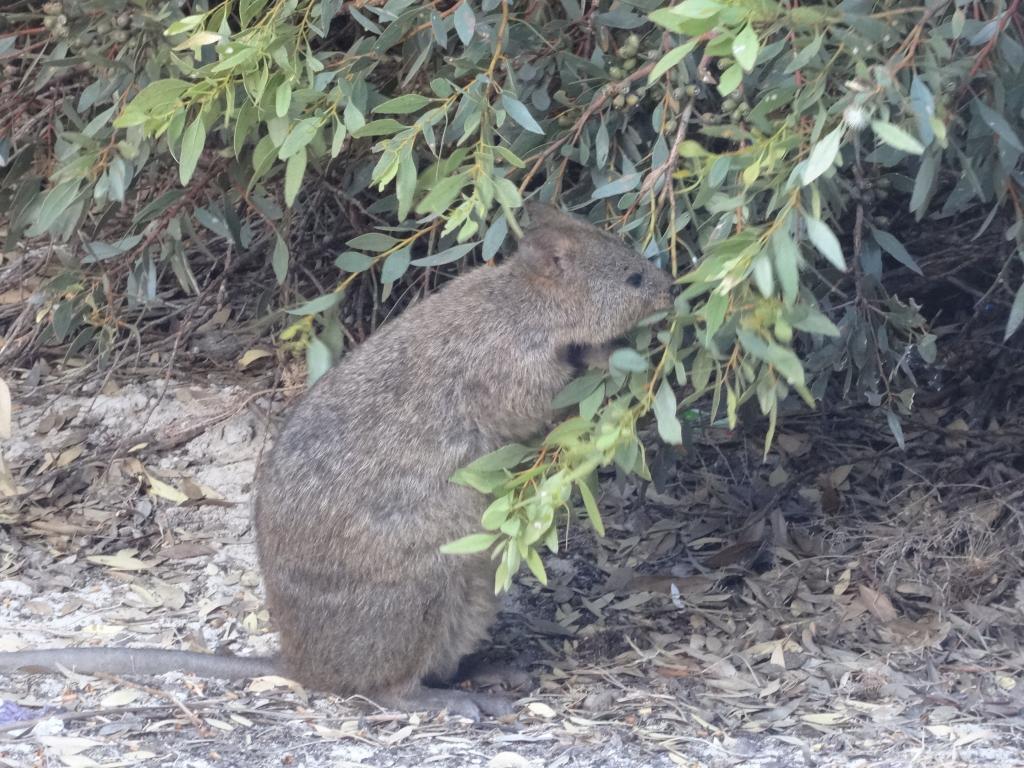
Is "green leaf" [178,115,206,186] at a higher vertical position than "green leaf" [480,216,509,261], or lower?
higher

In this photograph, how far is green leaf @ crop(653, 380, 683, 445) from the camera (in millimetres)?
3137

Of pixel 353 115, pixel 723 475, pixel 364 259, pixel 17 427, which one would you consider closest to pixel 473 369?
pixel 364 259

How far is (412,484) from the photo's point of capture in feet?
13.5

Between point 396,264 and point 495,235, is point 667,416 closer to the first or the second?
point 495,235

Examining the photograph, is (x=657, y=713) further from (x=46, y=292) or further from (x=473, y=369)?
(x=46, y=292)

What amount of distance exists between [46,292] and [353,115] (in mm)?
1955

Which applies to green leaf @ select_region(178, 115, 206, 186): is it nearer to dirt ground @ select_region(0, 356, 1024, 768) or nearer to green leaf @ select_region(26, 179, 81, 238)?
green leaf @ select_region(26, 179, 81, 238)

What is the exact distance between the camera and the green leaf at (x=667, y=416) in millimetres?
3137

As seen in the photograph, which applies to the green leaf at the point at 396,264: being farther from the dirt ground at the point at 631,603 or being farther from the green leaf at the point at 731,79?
the green leaf at the point at 731,79

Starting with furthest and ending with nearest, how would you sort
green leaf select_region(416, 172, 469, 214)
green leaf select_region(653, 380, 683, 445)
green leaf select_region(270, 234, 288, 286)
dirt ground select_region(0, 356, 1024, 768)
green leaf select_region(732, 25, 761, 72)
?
green leaf select_region(270, 234, 288, 286) → dirt ground select_region(0, 356, 1024, 768) → green leaf select_region(416, 172, 469, 214) → green leaf select_region(653, 380, 683, 445) → green leaf select_region(732, 25, 761, 72)

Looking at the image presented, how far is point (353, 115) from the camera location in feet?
11.7

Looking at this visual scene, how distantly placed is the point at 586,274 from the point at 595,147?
435mm

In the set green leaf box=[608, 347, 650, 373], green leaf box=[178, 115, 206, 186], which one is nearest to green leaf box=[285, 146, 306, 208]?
green leaf box=[178, 115, 206, 186]

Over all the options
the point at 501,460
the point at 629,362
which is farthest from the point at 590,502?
the point at 629,362
